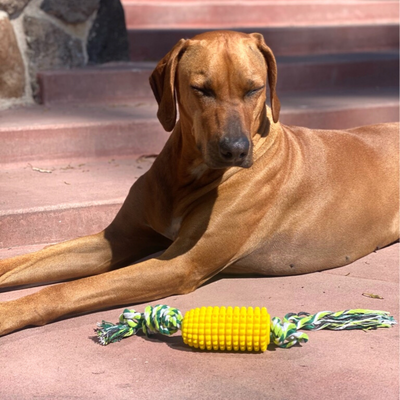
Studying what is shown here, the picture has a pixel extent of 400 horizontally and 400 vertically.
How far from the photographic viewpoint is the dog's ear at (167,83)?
3.85 metres

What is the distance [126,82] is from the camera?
21.1 feet

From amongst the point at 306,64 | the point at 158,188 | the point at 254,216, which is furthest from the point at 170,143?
the point at 306,64

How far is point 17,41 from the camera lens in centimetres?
617

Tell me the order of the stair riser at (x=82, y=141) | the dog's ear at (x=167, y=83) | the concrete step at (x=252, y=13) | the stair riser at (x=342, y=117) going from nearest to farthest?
the dog's ear at (x=167, y=83)
the stair riser at (x=82, y=141)
the stair riser at (x=342, y=117)
the concrete step at (x=252, y=13)

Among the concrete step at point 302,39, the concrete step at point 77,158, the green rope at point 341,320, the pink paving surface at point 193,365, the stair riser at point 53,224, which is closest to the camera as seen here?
the pink paving surface at point 193,365

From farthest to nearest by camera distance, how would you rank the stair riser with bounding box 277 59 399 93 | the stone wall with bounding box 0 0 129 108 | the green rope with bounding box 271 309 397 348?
the stair riser with bounding box 277 59 399 93 < the stone wall with bounding box 0 0 129 108 < the green rope with bounding box 271 309 397 348

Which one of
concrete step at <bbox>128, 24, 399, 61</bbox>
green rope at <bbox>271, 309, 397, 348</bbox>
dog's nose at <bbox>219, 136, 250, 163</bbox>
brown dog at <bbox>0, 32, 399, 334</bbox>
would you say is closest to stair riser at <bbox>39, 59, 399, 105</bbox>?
concrete step at <bbox>128, 24, 399, 61</bbox>

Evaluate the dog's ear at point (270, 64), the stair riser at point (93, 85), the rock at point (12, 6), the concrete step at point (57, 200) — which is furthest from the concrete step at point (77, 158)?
the dog's ear at point (270, 64)

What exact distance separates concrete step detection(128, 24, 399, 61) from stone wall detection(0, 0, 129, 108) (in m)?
0.74

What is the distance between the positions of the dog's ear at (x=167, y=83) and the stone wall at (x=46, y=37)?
240cm

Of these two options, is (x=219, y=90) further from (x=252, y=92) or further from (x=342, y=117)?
(x=342, y=117)

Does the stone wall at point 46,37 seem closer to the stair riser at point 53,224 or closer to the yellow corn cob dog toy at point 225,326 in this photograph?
the stair riser at point 53,224

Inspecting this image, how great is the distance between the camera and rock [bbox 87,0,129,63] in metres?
6.69

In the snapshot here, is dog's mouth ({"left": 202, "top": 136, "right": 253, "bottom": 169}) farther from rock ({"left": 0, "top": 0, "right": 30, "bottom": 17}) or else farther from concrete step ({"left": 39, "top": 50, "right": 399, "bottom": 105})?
rock ({"left": 0, "top": 0, "right": 30, "bottom": 17})
